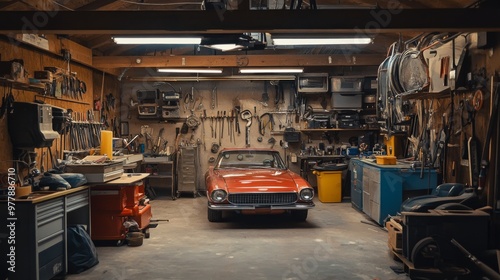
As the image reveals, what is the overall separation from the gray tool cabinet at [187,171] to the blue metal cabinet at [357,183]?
136 inches

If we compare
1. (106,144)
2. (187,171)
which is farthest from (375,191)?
(187,171)

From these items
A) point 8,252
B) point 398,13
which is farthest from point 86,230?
point 398,13

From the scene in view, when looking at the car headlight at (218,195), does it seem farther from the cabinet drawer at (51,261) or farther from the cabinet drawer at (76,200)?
the cabinet drawer at (51,261)

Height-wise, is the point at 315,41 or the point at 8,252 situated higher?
the point at 315,41

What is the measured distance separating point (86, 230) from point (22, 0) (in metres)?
2.94

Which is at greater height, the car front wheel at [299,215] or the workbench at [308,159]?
the workbench at [308,159]

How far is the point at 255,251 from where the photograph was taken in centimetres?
513

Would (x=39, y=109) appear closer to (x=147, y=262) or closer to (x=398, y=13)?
(x=147, y=262)

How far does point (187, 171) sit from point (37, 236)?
5.69 metres

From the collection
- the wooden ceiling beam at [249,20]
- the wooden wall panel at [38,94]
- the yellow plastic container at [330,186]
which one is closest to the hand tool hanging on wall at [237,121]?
the yellow plastic container at [330,186]

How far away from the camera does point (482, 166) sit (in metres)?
4.82

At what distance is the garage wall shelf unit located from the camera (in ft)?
30.1

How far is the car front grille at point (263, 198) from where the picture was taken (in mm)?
6078

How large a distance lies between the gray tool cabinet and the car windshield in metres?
1.90
